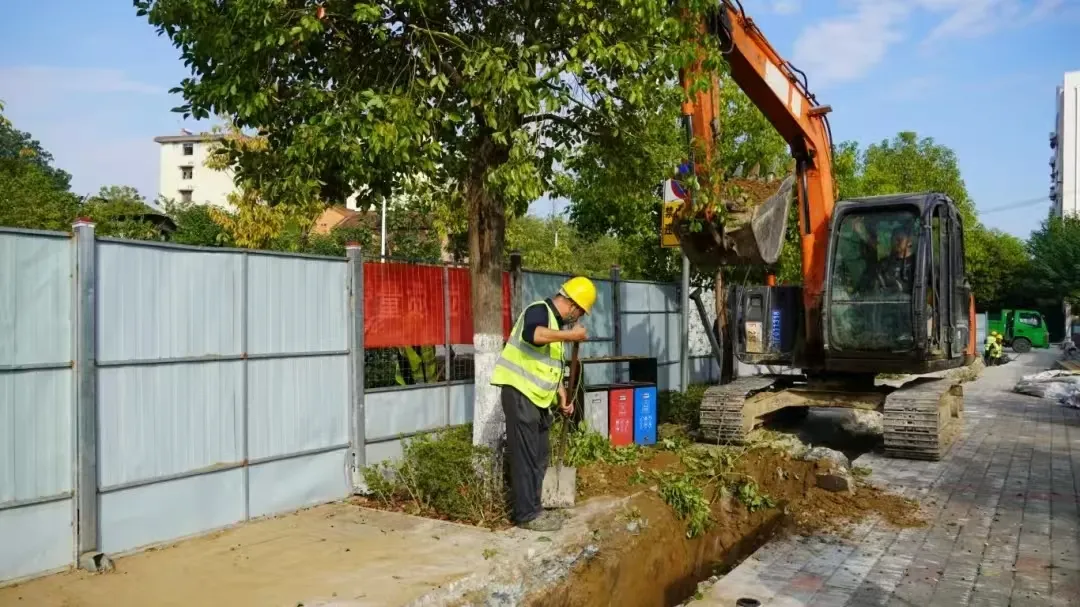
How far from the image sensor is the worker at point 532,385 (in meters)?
6.49

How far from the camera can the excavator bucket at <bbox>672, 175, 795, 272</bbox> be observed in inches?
364

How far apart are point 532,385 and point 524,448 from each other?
48 cm

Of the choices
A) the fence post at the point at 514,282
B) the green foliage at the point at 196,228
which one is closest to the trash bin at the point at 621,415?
the fence post at the point at 514,282

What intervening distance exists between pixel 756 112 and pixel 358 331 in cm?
934

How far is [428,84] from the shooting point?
687cm

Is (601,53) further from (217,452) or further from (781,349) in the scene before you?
(781,349)

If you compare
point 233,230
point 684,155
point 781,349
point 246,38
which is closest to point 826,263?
point 781,349

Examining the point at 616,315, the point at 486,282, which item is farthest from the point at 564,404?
the point at 616,315

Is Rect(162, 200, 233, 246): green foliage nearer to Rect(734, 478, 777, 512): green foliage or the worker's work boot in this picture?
Rect(734, 478, 777, 512): green foliage

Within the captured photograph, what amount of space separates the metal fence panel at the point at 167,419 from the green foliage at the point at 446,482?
137 cm

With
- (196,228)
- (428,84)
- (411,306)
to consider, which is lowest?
(411,306)

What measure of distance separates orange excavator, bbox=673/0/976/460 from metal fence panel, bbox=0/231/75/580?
573cm

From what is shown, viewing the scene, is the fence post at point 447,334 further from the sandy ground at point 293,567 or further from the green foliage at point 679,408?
the green foliage at point 679,408

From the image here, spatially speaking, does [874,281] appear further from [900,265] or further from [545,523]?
[545,523]
